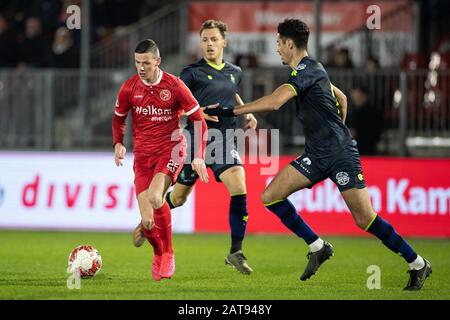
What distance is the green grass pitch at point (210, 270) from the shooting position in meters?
9.02

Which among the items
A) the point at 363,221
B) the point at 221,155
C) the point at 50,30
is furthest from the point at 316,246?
the point at 50,30

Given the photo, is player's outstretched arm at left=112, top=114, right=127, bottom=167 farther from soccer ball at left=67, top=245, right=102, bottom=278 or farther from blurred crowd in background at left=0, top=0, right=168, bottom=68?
blurred crowd in background at left=0, top=0, right=168, bottom=68

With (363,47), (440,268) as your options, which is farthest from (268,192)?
(363,47)

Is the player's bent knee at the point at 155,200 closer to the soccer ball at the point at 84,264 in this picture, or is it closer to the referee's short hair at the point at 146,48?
the soccer ball at the point at 84,264

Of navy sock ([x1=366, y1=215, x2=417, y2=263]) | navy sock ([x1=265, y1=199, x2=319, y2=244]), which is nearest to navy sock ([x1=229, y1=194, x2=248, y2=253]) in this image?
navy sock ([x1=265, y1=199, x2=319, y2=244])

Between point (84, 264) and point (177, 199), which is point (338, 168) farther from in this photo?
point (84, 264)

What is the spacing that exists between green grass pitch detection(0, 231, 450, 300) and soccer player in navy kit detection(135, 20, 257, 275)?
598 mm

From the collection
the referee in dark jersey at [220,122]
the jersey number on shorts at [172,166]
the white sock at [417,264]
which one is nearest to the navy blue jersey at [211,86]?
the referee in dark jersey at [220,122]

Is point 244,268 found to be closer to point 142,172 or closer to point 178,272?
point 178,272

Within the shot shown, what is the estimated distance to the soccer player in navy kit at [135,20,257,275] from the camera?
11.0 meters

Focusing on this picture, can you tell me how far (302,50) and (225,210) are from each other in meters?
6.04

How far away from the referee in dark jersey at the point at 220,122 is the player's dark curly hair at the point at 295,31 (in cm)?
158

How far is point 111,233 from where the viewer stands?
15547 millimetres

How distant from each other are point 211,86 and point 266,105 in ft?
6.71
